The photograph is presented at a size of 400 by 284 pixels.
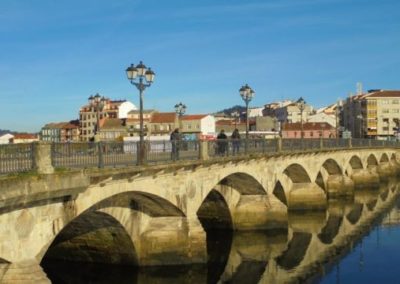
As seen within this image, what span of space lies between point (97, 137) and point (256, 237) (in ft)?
35.1

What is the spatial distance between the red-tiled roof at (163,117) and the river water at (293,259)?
75.7m

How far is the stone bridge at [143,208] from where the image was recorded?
13.7 meters

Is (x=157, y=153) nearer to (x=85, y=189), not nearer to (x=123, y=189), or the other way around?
(x=123, y=189)

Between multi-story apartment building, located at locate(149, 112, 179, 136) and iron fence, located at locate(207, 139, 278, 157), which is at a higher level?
multi-story apartment building, located at locate(149, 112, 179, 136)

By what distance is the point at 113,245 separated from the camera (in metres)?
22.6

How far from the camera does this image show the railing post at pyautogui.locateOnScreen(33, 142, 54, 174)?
45.9ft

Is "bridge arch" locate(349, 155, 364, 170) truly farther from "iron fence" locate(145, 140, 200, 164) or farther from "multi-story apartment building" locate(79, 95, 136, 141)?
"multi-story apartment building" locate(79, 95, 136, 141)

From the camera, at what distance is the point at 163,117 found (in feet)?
378

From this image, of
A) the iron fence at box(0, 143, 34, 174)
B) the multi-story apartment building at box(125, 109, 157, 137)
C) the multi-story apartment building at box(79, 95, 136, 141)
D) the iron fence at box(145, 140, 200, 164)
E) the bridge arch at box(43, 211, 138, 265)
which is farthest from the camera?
the multi-story apartment building at box(79, 95, 136, 141)

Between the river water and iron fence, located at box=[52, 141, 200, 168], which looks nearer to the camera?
iron fence, located at box=[52, 141, 200, 168]

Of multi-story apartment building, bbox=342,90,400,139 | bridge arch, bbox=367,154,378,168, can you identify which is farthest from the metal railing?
multi-story apartment building, bbox=342,90,400,139

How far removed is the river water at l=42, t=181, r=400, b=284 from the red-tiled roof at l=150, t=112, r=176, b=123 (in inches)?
2982

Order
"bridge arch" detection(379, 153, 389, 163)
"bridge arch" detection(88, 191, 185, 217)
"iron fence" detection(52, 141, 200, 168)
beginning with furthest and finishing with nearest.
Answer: "bridge arch" detection(379, 153, 389, 163) → "bridge arch" detection(88, 191, 185, 217) → "iron fence" detection(52, 141, 200, 168)

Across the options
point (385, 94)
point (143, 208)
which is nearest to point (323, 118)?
point (385, 94)
